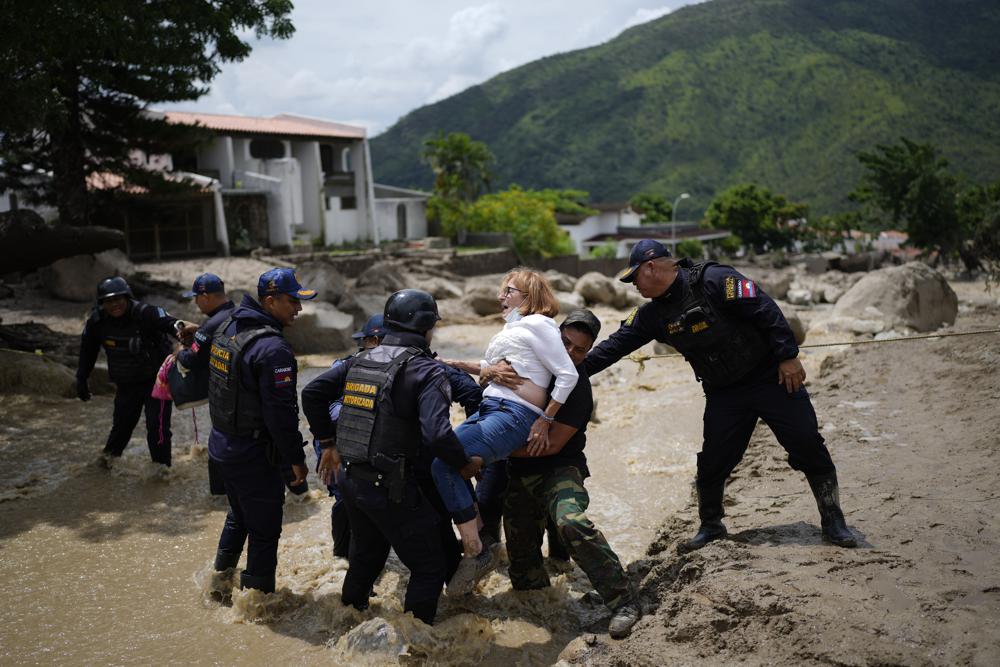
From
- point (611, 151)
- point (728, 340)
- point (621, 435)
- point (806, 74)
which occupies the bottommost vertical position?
point (621, 435)

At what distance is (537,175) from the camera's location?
112 meters

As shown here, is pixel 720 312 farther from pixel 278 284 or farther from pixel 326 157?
pixel 326 157

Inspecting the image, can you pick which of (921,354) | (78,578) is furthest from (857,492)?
(78,578)

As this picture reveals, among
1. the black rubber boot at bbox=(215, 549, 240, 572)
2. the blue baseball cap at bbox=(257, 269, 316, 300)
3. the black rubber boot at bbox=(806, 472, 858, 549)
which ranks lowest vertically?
the black rubber boot at bbox=(215, 549, 240, 572)

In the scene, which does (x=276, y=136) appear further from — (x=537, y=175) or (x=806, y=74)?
(x=806, y=74)

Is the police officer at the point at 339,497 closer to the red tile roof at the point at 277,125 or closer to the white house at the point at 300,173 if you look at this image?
the white house at the point at 300,173

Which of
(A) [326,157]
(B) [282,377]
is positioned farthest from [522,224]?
(B) [282,377]

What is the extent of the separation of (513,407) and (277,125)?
123 feet

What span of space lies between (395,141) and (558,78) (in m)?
30.9

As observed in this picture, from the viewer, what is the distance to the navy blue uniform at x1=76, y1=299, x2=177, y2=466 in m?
7.24

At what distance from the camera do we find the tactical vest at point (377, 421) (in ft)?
13.5

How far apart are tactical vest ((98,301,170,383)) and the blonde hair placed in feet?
13.5

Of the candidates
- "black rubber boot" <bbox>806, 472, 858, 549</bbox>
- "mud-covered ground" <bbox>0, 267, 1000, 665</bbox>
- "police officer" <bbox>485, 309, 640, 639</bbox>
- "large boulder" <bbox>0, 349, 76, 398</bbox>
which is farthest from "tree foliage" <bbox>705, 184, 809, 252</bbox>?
"police officer" <bbox>485, 309, 640, 639</bbox>

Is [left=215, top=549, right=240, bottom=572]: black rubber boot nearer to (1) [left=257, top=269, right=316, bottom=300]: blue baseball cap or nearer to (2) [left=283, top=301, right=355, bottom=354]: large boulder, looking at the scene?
(1) [left=257, top=269, right=316, bottom=300]: blue baseball cap
